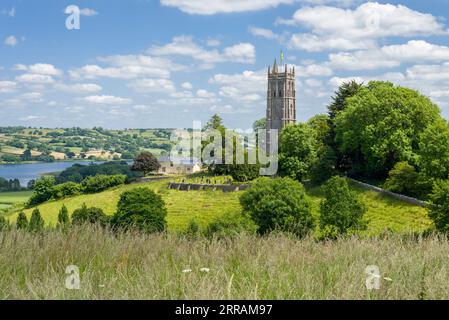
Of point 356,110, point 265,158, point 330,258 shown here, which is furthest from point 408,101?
point 330,258

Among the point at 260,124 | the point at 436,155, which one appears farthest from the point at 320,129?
the point at 260,124

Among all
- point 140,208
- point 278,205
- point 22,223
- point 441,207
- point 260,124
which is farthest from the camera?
point 260,124

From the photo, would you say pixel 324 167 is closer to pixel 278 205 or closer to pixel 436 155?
pixel 436 155

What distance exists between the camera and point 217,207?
5059cm

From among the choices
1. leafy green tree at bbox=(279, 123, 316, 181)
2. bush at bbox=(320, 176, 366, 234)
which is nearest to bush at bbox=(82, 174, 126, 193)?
leafy green tree at bbox=(279, 123, 316, 181)

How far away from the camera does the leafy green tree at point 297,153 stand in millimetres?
60594

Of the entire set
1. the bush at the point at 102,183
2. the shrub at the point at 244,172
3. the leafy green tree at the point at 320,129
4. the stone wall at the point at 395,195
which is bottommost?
the bush at the point at 102,183

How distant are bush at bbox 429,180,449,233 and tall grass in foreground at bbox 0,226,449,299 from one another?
2405cm

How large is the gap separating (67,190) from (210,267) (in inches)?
3013

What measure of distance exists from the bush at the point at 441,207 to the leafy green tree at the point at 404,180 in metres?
11.2

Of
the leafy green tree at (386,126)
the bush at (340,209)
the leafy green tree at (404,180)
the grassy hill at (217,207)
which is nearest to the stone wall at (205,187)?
the grassy hill at (217,207)

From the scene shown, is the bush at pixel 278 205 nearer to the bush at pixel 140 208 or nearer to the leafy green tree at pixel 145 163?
the bush at pixel 140 208

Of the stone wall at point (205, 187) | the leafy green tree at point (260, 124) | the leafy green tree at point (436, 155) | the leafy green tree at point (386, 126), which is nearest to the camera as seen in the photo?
the leafy green tree at point (436, 155)
